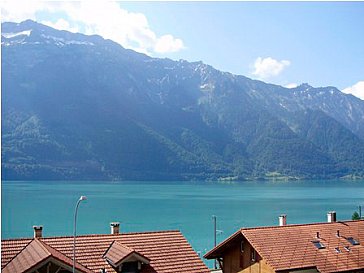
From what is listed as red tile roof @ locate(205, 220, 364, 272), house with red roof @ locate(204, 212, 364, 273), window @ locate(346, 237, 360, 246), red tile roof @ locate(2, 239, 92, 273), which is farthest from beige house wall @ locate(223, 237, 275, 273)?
red tile roof @ locate(2, 239, 92, 273)

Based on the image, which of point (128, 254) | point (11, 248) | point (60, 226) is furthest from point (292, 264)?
point (60, 226)

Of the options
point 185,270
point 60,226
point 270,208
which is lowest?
point 185,270

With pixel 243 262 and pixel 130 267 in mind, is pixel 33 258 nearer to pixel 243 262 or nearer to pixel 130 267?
pixel 130 267

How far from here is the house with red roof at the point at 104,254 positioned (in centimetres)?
1856

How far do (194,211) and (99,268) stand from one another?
360ft

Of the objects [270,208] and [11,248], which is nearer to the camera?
[11,248]

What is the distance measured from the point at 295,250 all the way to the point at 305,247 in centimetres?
66

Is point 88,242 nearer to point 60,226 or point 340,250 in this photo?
point 340,250

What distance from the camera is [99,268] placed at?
20.1 metres

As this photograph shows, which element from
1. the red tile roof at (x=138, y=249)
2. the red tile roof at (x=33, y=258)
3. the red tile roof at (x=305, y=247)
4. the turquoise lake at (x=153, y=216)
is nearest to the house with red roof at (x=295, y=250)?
the red tile roof at (x=305, y=247)

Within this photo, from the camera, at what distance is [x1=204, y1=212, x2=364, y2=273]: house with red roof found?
2411 centimetres

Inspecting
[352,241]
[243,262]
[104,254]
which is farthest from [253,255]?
[104,254]

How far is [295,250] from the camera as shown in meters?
25.0

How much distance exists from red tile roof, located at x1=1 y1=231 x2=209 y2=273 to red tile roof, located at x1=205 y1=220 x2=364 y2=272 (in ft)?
13.3
